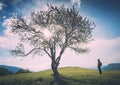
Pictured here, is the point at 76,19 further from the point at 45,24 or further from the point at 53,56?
the point at 53,56

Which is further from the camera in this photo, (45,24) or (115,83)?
(45,24)

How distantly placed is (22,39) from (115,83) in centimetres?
3081

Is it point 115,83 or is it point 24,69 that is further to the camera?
point 24,69

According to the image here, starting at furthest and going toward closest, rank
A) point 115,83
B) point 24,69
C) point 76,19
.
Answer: point 24,69
point 76,19
point 115,83

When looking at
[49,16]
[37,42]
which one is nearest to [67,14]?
[49,16]

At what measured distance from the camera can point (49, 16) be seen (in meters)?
48.2

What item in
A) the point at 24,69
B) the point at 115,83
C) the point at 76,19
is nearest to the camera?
the point at 115,83

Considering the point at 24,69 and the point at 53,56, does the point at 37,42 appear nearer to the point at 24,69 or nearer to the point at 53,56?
the point at 53,56

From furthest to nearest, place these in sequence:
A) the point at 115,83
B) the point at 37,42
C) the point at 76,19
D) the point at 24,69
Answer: the point at 24,69
the point at 37,42
the point at 76,19
the point at 115,83

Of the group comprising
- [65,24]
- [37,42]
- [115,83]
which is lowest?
[115,83]

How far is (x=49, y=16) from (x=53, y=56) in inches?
456

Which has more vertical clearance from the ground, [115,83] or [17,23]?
[17,23]

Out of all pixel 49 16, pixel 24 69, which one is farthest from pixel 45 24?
pixel 24 69

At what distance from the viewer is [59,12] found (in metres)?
47.1
